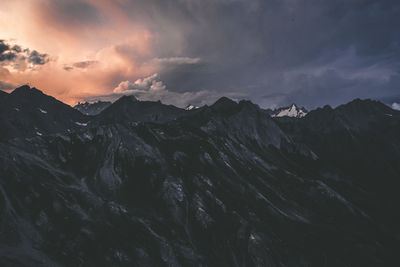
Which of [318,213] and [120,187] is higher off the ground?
[120,187]

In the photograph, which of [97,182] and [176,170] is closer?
[97,182]

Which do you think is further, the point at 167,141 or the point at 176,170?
the point at 167,141

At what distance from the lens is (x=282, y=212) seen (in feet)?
385

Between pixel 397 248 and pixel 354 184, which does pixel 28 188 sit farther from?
pixel 354 184

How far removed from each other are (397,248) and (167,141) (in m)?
121

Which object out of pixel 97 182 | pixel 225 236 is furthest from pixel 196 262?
pixel 97 182

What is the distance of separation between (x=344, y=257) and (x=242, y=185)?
50.4 metres

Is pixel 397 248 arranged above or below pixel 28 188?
below

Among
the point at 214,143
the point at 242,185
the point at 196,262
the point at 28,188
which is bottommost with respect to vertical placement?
the point at 196,262

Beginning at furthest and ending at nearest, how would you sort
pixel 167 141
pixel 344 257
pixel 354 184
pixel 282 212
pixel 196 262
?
pixel 354 184
pixel 167 141
pixel 282 212
pixel 344 257
pixel 196 262

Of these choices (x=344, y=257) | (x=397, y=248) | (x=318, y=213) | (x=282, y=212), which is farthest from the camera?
(x=318, y=213)

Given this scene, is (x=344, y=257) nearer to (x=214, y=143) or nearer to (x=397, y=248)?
(x=397, y=248)

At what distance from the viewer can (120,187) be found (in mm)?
113062

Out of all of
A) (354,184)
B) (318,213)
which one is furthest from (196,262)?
(354,184)
